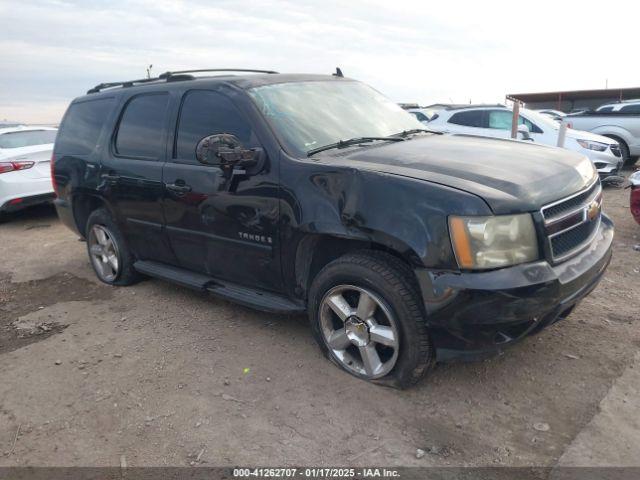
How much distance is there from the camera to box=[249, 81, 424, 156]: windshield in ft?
11.2

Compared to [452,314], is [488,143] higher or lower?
higher

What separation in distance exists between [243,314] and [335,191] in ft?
5.62

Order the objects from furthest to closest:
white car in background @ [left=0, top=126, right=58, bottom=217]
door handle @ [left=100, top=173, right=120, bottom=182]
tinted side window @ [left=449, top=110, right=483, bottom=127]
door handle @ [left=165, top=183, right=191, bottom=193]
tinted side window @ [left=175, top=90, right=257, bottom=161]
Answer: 1. tinted side window @ [left=449, top=110, right=483, bottom=127]
2. white car in background @ [left=0, top=126, right=58, bottom=217]
3. door handle @ [left=100, top=173, right=120, bottom=182]
4. door handle @ [left=165, top=183, right=191, bottom=193]
5. tinted side window @ [left=175, top=90, right=257, bottom=161]

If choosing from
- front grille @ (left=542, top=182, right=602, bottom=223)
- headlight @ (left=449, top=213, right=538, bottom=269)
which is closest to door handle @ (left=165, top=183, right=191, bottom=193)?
headlight @ (left=449, top=213, right=538, bottom=269)

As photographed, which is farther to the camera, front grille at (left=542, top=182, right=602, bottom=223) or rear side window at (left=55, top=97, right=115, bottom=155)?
rear side window at (left=55, top=97, right=115, bottom=155)

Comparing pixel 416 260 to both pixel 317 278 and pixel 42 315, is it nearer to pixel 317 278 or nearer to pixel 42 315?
pixel 317 278

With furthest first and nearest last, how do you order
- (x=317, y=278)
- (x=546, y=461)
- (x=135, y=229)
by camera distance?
(x=135, y=229) < (x=317, y=278) < (x=546, y=461)

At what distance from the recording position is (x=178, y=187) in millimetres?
3846

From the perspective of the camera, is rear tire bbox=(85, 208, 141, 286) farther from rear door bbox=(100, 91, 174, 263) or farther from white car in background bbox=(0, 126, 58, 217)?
white car in background bbox=(0, 126, 58, 217)

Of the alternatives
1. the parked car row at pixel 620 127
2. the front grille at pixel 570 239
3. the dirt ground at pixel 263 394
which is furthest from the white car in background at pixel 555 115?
the dirt ground at pixel 263 394

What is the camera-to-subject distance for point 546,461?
7.89 ft

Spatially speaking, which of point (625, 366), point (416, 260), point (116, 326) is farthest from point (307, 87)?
point (625, 366)

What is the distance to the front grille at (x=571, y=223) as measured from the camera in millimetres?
2715

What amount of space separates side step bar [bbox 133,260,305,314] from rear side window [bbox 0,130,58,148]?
5155 millimetres
